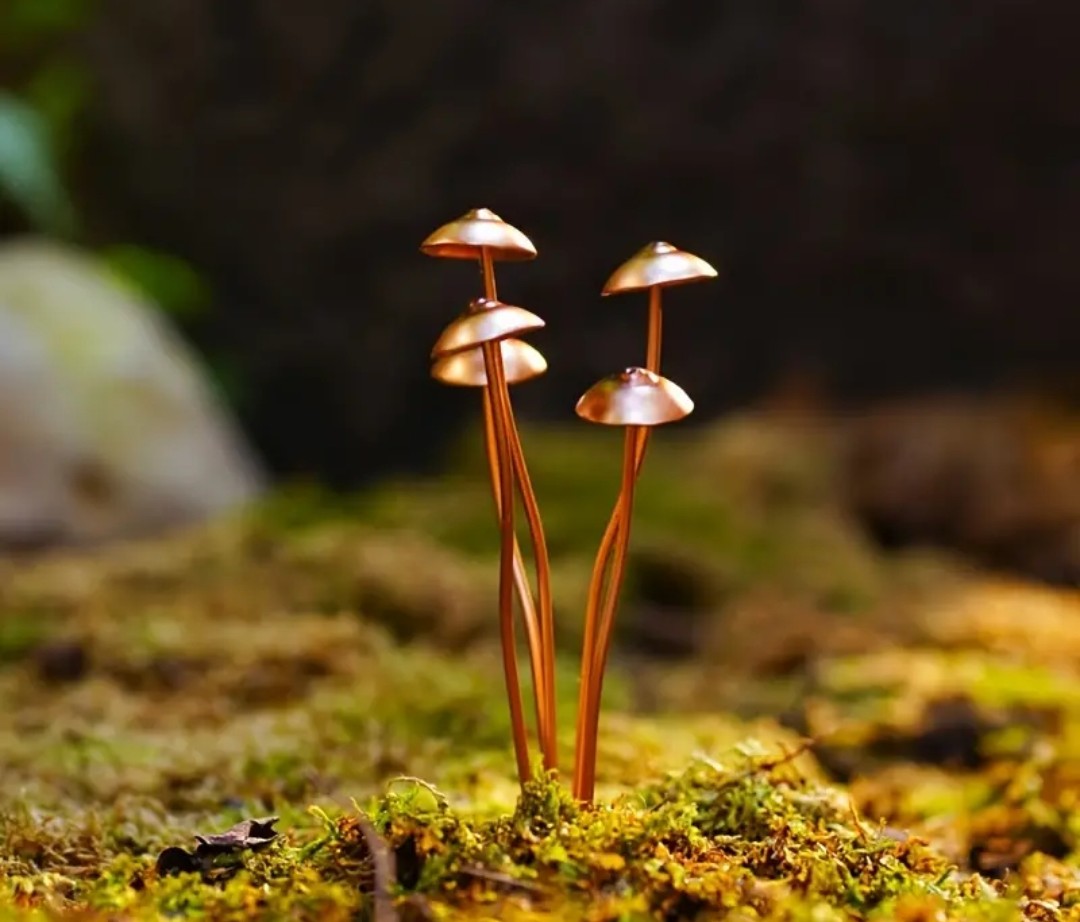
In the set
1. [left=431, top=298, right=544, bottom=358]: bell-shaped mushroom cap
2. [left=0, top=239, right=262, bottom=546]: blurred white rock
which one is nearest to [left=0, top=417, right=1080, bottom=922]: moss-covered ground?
[left=0, top=239, right=262, bottom=546]: blurred white rock

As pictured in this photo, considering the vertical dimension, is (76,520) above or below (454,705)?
above

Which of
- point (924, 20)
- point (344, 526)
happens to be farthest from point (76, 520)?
point (924, 20)

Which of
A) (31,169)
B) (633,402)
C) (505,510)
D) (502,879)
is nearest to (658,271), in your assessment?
(633,402)

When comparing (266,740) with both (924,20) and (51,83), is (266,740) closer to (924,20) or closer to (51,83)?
(51,83)

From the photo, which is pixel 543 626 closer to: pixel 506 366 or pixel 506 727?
pixel 506 366

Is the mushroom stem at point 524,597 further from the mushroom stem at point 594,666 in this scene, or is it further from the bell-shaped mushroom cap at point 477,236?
the bell-shaped mushroom cap at point 477,236

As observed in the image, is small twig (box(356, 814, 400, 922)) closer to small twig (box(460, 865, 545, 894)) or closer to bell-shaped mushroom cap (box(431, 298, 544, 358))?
small twig (box(460, 865, 545, 894))
